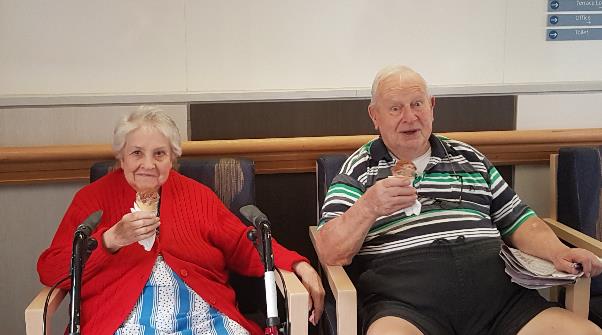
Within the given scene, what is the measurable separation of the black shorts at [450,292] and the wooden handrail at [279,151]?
24.7 inches

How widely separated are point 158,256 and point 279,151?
0.73 meters

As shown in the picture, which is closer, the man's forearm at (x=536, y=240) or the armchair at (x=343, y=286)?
the armchair at (x=343, y=286)

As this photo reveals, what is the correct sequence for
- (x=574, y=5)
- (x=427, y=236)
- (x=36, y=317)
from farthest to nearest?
(x=574, y=5) → (x=427, y=236) → (x=36, y=317)

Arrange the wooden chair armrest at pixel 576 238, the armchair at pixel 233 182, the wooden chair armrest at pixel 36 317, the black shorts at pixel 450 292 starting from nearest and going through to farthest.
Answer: the wooden chair armrest at pixel 36 317 → the black shorts at pixel 450 292 → the wooden chair armrest at pixel 576 238 → the armchair at pixel 233 182

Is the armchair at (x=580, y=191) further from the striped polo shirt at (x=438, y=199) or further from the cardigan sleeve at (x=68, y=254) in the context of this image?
the cardigan sleeve at (x=68, y=254)

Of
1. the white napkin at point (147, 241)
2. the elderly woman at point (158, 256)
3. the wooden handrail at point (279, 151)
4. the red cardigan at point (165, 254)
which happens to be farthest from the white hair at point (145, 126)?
the wooden handrail at point (279, 151)

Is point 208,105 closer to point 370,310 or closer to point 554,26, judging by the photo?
point 370,310

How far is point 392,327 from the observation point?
197 cm

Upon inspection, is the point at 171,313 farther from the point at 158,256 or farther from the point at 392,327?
the point at 392,327

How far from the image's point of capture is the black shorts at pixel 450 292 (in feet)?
6.88

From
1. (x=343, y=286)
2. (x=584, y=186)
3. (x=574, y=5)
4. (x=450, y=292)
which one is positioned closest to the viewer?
(x=343, y=286)

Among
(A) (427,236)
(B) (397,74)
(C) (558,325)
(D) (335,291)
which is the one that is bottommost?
(C) (558,325)

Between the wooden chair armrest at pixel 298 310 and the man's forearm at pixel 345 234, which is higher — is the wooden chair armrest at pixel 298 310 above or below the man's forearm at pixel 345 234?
below

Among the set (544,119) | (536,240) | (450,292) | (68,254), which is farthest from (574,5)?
(68,254)
